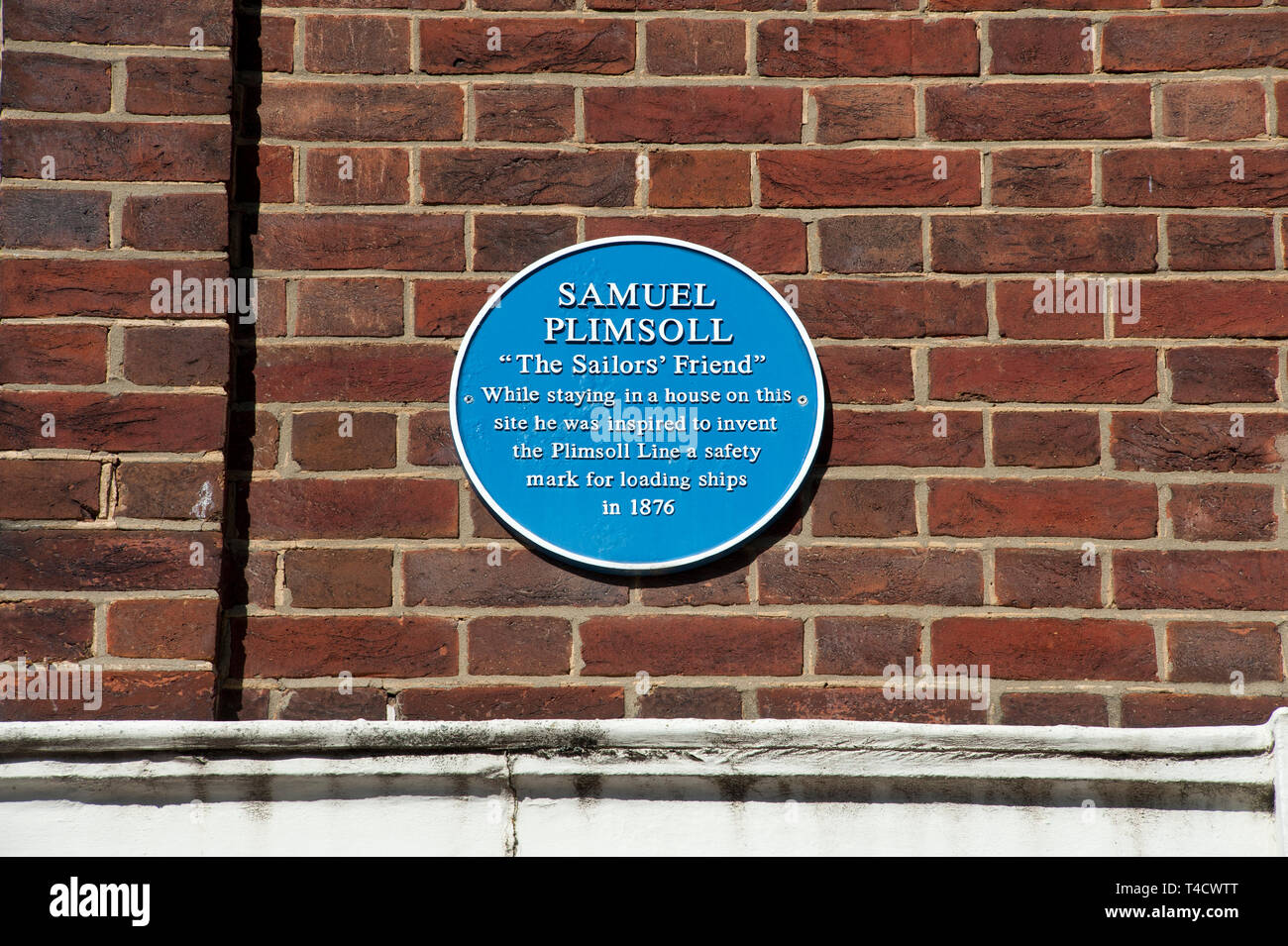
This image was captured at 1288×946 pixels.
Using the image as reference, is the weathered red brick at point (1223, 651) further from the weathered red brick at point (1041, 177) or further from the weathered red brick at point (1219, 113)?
the weathered red brick at point (1219, 113)

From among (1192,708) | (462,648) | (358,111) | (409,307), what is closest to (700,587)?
(462,648)

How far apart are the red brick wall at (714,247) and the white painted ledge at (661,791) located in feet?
0.64

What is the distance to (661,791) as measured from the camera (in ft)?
6.93

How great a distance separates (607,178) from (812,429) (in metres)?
0.65

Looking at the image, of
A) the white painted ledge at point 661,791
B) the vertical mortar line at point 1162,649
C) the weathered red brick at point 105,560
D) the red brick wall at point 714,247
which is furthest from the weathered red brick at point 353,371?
the vertical mortar line at point 1162,649

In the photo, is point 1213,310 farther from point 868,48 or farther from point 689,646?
point 689,646

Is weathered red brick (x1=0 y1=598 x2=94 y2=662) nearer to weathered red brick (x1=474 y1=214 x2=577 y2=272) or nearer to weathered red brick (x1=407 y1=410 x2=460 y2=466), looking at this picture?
weathered red brick (x1=407 y1=410 x2=460 y2=466)

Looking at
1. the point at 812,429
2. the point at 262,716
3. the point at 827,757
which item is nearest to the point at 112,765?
the point at 262,716

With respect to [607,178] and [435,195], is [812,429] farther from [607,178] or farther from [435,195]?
[435,195]

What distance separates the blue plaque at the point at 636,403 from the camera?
7.69ft

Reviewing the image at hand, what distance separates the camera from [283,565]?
2357mm

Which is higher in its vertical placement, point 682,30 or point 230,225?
point 682,30

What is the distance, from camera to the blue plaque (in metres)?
2.34

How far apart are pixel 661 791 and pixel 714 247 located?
3.46 feet
